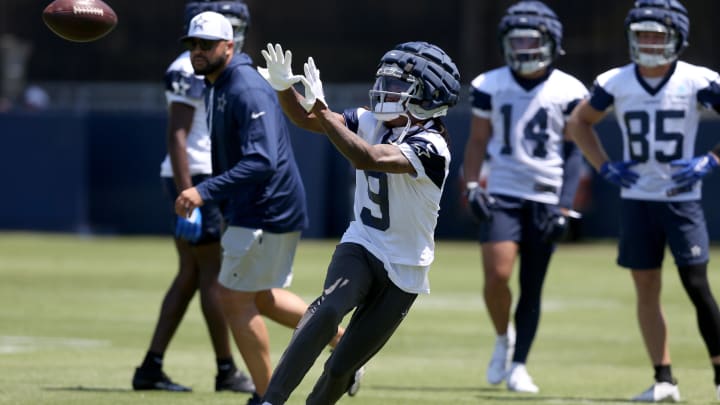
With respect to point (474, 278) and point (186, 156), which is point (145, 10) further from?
point (186, 156)

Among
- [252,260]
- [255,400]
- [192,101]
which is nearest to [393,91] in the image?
[252,260]

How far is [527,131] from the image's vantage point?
10.1 metres

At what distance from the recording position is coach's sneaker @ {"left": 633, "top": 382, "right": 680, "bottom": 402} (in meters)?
9.03

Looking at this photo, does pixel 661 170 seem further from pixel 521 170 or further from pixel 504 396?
pixel 504 396

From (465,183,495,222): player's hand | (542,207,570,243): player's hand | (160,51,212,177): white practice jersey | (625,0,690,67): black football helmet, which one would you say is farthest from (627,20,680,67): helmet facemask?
(160,51,212,177): white practice jersey

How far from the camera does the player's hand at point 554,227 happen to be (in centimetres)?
990

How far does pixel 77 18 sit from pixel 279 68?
73.0 inches

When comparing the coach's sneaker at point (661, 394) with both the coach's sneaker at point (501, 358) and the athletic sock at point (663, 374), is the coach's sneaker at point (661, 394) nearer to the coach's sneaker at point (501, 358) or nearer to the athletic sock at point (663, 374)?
the athletic sock at point (663, 374)

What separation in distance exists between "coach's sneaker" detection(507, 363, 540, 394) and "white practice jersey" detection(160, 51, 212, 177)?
240 cm

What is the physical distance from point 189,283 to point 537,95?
8.92 ft

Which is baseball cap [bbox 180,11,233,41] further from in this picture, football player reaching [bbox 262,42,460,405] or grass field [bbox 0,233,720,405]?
grass field [bbox 0,233,720,405]

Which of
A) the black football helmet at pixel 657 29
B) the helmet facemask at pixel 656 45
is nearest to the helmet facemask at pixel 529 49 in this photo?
the black football helmet at pixel 657 29

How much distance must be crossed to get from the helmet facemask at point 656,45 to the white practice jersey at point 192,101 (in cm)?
279

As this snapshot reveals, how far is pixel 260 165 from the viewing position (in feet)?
26.7
